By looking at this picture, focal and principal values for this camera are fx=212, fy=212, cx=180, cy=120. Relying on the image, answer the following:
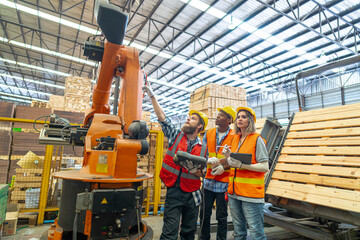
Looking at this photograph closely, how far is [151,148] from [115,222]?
12.4 feet

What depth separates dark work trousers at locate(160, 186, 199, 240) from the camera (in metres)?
2.42

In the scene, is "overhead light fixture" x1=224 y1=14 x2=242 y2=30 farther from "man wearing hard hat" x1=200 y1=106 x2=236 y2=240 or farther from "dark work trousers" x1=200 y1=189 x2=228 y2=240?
"dark work trousers" x1=200 y1=189 x2=228 y2=240

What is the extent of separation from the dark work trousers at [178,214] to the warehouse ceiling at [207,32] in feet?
26.5

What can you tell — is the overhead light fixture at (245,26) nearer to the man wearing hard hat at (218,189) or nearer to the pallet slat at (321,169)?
the man wearing hard hat at (218,189)

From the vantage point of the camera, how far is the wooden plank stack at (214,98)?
768 centimetres

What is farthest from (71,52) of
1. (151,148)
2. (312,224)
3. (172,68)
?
(312,224)

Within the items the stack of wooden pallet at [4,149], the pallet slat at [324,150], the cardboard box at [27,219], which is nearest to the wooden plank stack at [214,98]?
the pallet slat at [324,150]

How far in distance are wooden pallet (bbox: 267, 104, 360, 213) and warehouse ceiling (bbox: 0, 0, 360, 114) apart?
6.66 meters

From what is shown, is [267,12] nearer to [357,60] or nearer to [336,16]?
[336,16]

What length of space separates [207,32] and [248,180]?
34.5 feet

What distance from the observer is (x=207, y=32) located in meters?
11.5

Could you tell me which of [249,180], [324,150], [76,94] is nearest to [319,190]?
[324,150]

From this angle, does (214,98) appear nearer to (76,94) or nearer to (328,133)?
(328,133)

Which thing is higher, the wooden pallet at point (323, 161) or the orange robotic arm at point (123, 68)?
the orange robotic arm at point (123, 68)
